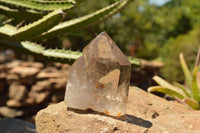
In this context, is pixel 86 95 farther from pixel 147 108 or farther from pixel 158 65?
pixel 158 65

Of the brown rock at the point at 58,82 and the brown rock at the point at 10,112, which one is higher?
the brown rock at the point at 58,82

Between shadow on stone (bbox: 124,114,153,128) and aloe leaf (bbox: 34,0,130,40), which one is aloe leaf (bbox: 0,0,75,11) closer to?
aloe leaf (bbox: 34,0,130,40)

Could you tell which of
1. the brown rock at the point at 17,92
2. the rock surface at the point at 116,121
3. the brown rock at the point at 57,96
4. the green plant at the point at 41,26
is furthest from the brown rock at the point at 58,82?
the rock surface at the point at 116,121

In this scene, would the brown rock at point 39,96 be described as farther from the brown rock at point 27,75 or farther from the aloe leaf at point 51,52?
the aloe leaf at point 51,52

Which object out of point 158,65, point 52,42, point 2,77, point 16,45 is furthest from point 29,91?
point 158,65

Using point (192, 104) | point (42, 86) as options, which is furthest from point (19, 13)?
point (192, 104)

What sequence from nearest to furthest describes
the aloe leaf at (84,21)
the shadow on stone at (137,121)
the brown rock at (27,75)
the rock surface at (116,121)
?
1. the rock surface at (116,121)
2. the shadow on stone at (137,121)
3. the aloe leaf at (84,21)
4. the brown rock at (27,75)

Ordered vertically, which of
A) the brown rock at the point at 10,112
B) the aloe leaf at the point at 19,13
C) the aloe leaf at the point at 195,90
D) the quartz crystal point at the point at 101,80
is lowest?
the brown rock at the point at 10,112
